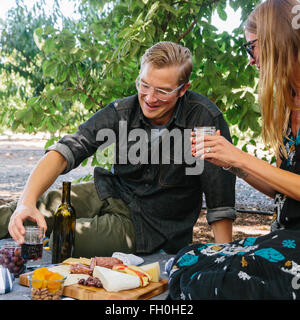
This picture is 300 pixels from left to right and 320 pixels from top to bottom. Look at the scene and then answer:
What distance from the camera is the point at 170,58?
2.71 m

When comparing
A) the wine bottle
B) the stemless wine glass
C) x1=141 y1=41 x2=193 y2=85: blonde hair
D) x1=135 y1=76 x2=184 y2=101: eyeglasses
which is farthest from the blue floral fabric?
x1=141 y1=41 x2=193 y2=85: blonde hair

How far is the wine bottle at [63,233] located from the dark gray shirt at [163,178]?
1.60ft

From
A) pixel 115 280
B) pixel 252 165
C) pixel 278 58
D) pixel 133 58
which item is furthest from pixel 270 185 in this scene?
pixel 133 58

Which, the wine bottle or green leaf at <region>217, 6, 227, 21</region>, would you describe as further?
green leaf at <region>217, 6, 227, 21</region>

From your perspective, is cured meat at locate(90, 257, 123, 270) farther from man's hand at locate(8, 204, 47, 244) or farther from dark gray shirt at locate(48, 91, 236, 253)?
dark gray shirt at locate(48, 91, 236, 253)

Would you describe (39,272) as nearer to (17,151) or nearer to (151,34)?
(151,34)

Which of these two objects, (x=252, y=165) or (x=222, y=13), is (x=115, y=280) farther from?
(x=222, y=13)

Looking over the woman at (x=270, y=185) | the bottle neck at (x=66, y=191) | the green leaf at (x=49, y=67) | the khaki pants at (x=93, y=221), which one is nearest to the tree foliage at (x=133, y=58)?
the green leaf at (x=49, y=67)

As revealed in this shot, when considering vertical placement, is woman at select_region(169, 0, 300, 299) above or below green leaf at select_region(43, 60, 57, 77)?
below

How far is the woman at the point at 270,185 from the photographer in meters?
1.74

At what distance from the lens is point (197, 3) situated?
12.7 feet

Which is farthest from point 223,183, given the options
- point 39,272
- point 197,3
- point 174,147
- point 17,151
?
point 17,151

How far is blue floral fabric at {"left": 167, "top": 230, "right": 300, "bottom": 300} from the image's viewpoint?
1708 mm

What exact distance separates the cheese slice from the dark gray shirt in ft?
2.84
